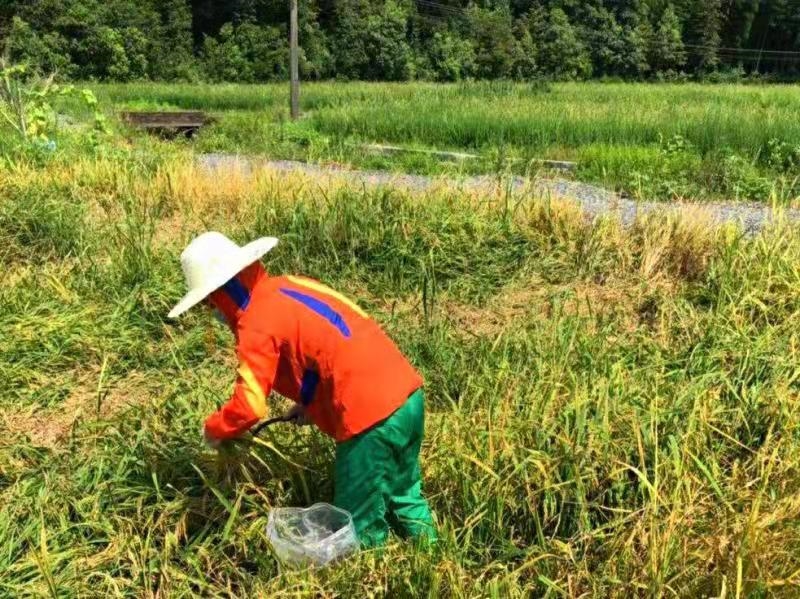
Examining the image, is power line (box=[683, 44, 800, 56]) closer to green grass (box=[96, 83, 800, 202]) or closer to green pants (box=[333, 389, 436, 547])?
green grass (box=[96, 83, 800, 202])

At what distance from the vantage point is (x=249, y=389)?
1.99 meters

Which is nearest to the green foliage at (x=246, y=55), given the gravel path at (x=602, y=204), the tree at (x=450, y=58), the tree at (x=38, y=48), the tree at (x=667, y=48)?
the tree at (x=38, y=48)

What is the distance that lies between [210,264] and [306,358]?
383 millimetres

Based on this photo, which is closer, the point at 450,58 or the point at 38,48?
the point at 38,48

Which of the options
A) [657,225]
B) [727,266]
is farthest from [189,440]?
[657,225]

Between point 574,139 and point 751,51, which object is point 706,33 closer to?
point 751,51

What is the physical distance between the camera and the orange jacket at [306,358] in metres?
2.03

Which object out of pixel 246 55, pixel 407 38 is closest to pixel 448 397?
pixel 246 55

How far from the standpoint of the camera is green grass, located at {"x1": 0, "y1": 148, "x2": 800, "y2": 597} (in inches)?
85.0

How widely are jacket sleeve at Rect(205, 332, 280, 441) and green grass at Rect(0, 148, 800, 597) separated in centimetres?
35

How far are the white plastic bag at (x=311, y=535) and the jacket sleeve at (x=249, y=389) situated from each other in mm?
384

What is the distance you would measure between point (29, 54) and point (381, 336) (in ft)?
130

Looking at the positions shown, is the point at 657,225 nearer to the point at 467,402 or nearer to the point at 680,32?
the point at 467,402

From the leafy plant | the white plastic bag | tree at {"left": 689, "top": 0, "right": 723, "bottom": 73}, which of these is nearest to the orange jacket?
the white plastic bag
